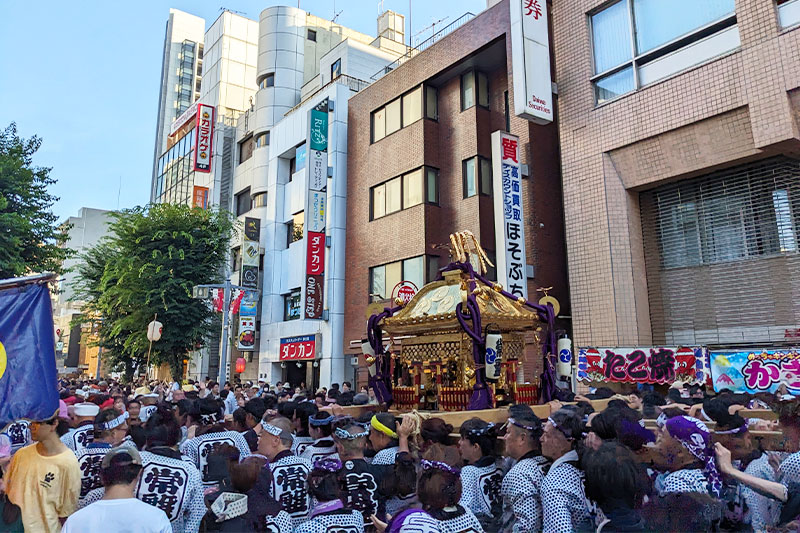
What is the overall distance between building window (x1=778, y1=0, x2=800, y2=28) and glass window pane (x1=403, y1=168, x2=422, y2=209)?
11.4m

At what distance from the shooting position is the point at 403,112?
2223cm

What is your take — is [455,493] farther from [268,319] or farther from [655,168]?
[268,319]

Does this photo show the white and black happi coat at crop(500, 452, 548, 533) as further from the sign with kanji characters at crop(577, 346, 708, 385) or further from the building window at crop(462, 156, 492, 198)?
the building window at crop(462, 156, 492, 198)

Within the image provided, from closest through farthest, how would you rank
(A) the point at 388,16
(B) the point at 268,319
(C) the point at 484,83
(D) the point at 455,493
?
(D) the point at 455,493
(C) the point at 484,83
(B) the point at 268,319
(A) the point at 388,16

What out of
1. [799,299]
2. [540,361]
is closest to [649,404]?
[540,361]

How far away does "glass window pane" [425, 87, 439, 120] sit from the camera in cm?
2120

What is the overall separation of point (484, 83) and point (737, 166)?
9.50 meters

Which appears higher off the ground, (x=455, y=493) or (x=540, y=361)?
(x=540, y=361)

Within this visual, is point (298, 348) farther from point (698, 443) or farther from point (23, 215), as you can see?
point (698, 443)

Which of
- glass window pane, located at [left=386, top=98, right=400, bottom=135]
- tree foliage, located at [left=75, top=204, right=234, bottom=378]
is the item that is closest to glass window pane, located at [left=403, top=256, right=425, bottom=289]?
glass window pane, located at [left=386, top=98, right=400, bottom=135]

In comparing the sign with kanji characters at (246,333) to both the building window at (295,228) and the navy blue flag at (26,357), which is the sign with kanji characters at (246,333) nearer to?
the building window at (295,228)

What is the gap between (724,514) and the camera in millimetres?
4141

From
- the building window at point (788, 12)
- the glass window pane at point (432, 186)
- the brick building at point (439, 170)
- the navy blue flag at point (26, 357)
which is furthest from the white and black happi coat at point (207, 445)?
the glass window pane at point (432, 186)

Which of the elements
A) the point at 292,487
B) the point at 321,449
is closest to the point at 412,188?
the point at 321,449
